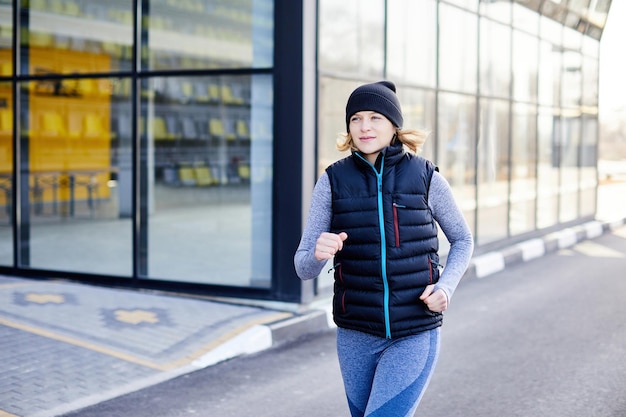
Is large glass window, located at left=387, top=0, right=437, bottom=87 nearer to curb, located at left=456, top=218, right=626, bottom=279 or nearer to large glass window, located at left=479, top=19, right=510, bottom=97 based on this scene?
large glass window, located at left=479, top=19, right=510, bottom=97

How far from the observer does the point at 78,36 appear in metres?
9.99

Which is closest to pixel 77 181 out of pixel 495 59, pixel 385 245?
pixel 495 59

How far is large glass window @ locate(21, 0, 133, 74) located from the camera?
31.0 ft

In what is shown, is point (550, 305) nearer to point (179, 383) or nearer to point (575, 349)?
point (575, 349)

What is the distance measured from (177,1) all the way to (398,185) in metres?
6.56

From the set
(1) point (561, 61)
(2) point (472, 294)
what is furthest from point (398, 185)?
(1) point (561, 61)

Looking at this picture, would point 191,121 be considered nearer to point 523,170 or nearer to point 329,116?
point 329,116

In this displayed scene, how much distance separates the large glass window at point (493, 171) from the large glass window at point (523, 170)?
35cm

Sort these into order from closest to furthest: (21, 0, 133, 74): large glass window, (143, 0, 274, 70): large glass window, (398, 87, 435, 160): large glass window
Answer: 1. (143, 0, 274, 70): large glass window
2. (21, 0, 133, 74): large glass window
3. (398, 87, 435, 160): large glass window

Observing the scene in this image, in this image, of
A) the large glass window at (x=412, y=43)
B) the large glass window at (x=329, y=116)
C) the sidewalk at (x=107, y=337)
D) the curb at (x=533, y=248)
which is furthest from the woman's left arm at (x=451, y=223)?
the curb at (x=533, y=248)

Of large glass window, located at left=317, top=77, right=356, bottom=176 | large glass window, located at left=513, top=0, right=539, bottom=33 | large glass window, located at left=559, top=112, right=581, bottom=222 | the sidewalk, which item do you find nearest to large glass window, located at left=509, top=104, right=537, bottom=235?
large glass window, located at left=513, top=0, right=539, bottom=33

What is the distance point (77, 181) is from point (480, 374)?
6467 mm

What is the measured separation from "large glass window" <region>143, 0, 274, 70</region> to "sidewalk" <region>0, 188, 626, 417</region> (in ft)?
8.24

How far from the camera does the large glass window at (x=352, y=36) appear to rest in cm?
891
